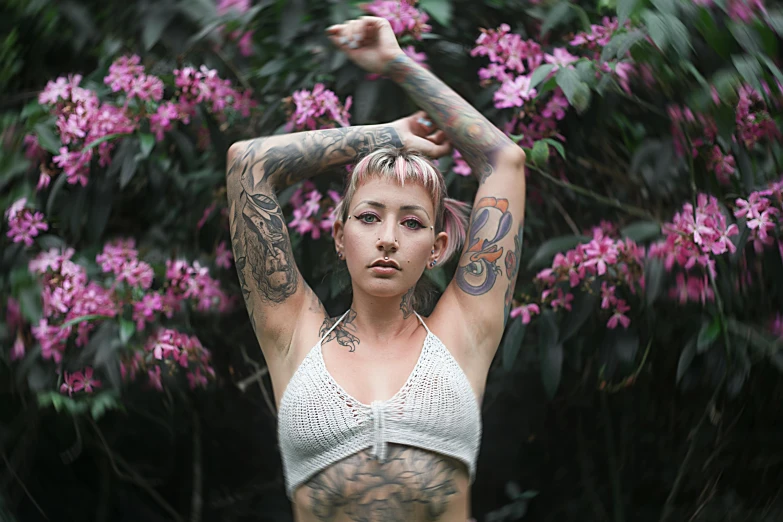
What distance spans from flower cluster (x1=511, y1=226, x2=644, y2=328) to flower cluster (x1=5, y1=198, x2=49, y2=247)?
4.36 ft

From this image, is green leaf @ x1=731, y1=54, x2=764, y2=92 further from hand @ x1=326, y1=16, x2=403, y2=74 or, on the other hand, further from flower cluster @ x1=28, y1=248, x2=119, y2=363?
flower cluster @ x1=28, y1=248, x2=119, y2=363

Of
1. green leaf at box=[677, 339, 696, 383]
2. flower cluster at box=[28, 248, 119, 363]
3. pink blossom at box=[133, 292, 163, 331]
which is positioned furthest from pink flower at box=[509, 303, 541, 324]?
flower cluster at box=[28, 248, 119, 363]

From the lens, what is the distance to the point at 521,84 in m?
2.13

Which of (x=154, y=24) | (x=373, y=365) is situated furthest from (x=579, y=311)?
(x=154, y=24)

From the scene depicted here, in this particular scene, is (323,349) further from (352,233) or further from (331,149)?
(331,149)

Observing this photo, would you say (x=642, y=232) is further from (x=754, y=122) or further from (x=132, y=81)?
(x=132, y=81)

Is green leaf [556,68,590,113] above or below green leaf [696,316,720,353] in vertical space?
above

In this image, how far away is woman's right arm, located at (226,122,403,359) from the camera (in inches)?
66.0

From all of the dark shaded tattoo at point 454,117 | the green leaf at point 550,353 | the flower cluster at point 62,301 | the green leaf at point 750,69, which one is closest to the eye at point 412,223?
the dark shaded tattoo at point 454,117

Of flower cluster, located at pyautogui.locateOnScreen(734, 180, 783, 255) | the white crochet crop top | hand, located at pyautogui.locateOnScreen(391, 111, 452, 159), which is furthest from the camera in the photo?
flower cluster, located at pyautogui.locateOnScreen(734, 180, 783, 255)

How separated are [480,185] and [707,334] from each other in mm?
788

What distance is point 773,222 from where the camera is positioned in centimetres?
205

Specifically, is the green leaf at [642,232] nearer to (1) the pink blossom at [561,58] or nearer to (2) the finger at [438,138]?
(1) the pink blossom at [561,58]

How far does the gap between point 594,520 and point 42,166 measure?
1997 millimetres
